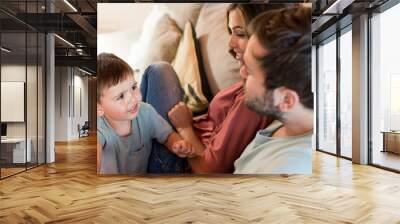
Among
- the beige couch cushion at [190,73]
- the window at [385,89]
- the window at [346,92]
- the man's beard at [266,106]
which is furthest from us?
the window at [346,92]

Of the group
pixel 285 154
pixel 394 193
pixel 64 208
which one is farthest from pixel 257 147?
pixel 64 208

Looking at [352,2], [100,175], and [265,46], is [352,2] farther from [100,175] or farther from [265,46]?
[100,175]

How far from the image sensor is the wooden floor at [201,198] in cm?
412

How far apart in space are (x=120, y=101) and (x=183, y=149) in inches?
50.9

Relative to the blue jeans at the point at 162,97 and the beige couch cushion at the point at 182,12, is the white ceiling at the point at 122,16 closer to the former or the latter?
the beige couch cushion at the point at 182,12

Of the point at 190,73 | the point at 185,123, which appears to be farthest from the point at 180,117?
the point at 190,73

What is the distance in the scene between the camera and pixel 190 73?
6512 mm

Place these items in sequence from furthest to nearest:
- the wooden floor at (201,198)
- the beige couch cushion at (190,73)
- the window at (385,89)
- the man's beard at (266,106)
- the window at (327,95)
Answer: the window at (327,95) < the window at (385,89) < the beige couch cushion at (190,73) < the man's beard at (266,106) < the wooden floor at (201,198)

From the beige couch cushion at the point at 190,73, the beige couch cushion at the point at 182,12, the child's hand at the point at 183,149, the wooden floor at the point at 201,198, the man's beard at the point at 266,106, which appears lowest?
the wooden floor at the point at 201,198

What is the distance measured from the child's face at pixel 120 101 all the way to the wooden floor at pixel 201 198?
1073 millimetres

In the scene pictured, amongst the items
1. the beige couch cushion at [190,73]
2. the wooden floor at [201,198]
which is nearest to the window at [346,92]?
the wooden floor at [201,198]

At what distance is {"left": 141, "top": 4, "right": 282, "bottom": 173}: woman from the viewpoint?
21.2 feet

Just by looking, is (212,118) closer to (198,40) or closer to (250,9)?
(198,40)

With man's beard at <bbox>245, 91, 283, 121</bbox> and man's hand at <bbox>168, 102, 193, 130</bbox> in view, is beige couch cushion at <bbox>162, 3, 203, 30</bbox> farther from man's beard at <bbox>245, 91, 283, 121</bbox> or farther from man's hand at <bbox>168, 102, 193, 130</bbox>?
man's beard at <bbox>245, 91, 283, 121</bbox>
